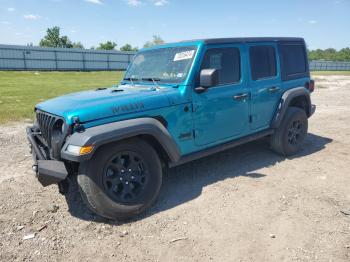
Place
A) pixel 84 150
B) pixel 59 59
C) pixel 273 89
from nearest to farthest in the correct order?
1. pixel 84 150
2. pixel 273 89
3. pixel 59 59

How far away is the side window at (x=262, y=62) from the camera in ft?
17.0

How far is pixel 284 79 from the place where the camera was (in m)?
5.77

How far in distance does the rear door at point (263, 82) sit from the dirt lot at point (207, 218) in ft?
2.66

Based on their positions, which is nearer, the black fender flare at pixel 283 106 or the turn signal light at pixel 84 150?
the turn signal light at pixel 84 150

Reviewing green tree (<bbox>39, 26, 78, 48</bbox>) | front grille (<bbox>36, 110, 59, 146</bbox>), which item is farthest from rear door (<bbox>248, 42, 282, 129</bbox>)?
green tree (<bbox>39, 26, 78, 48</bbox>)

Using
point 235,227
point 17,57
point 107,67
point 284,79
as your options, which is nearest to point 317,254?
point 235,227

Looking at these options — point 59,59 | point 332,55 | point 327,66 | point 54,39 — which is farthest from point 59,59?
point 332,55

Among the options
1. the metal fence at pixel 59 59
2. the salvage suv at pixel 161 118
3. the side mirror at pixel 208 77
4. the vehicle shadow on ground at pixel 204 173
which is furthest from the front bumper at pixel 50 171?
the metal fence at pixel 59 59

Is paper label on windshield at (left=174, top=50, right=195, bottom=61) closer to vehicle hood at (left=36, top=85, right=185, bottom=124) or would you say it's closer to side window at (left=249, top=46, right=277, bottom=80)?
vehicle hood at (left=36, top=85, right=185, bottom=124)

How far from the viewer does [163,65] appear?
4699mm

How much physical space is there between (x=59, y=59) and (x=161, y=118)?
37.1m

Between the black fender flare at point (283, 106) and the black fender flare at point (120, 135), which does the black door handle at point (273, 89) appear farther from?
the black fender flare at point (120, 135)

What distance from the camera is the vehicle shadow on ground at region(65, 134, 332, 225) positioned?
4145 mm

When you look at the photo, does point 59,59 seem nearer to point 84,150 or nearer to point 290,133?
point 290,133
